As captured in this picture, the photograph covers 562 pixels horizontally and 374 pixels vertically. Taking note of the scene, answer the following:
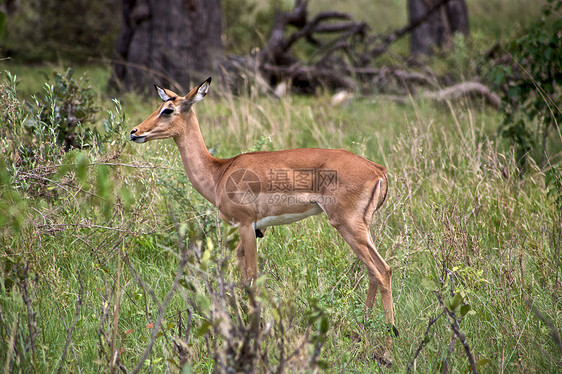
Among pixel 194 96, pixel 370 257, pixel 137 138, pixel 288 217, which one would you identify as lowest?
pixel 370 257

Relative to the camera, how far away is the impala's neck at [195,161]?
3.75 metres

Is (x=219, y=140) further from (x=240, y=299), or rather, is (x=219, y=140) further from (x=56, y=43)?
(x=56, y=43)

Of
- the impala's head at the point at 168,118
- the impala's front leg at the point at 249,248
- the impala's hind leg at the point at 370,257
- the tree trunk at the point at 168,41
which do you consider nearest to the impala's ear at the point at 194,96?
the impala's head at the point at 168,118

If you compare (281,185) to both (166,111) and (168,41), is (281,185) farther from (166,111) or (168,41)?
(168,41)

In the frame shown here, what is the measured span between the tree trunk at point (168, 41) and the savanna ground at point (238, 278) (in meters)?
3.42

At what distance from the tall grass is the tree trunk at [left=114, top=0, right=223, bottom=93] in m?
3.39

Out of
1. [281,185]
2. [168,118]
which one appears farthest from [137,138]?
[281,185]

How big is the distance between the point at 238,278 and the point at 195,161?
0.86 m

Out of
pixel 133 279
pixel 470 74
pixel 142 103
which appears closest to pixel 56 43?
pixel 142 103

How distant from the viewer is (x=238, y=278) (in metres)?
3.71

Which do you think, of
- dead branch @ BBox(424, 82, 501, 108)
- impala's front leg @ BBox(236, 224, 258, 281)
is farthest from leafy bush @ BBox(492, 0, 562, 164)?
impala's front leg @ BBox(236, 224, 258, 281)

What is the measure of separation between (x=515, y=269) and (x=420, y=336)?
999mm

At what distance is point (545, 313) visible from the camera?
11.1 ft

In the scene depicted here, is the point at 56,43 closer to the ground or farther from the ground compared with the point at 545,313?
farther from the ground
